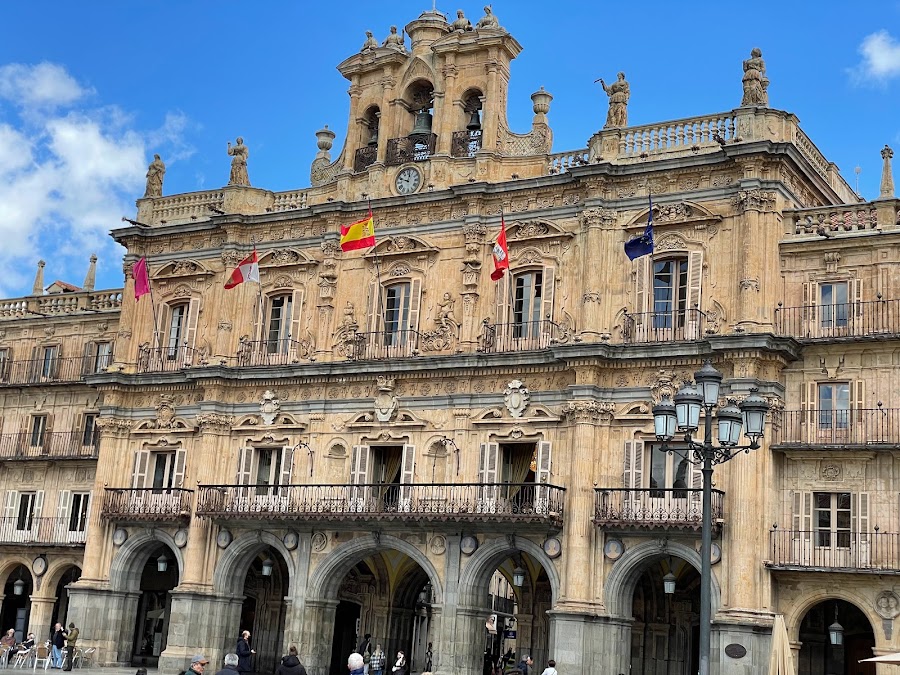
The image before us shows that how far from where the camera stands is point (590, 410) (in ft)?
113

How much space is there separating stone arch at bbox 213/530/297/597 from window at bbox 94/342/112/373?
11336 mm

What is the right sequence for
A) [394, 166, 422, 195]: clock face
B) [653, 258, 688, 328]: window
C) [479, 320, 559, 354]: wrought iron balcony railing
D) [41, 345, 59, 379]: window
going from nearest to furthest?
[653, 258, 688, 328]: window < [479, 320, 559, 354]: wrought iron balcony railing < [394, 166, 422, 195]: clock face < [41, 345, 59, 379]: window

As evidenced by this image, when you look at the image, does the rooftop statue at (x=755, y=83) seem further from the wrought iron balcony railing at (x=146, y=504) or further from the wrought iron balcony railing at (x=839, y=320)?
the wrought iron balcony railing at (x=146, y=504)

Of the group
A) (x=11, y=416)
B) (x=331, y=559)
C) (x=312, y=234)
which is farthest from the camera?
(x=11, y=416)

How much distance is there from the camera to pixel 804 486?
107ft

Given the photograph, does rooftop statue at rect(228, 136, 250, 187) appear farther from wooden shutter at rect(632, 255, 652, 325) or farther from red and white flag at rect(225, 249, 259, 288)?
wooden shutter at rect(632, 255, 652, 325)

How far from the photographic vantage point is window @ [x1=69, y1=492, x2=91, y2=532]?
150 feet

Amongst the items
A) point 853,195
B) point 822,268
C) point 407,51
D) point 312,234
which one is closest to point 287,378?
point 312,234

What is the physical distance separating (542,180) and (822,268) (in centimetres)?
878

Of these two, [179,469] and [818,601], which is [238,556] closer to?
→ [179,469]

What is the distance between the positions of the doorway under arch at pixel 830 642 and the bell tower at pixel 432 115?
15578 mm

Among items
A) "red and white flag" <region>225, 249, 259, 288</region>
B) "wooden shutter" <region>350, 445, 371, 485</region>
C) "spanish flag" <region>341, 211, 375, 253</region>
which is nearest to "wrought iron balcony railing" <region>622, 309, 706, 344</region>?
"spanish flag" <region>341, 211, 375, 253</region>

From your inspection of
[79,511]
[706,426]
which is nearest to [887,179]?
[706,426]

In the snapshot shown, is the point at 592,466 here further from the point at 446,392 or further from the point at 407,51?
the point at 407,51
